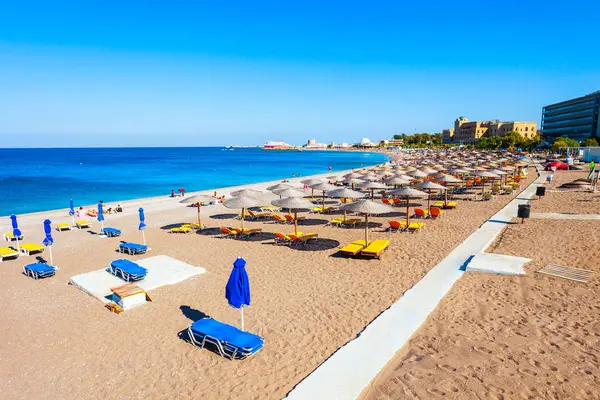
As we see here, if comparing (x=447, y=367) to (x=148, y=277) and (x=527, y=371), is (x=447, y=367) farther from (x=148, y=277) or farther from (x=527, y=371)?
(x=148, y=277)

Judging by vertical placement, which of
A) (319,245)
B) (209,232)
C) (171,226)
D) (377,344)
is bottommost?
(171,226)

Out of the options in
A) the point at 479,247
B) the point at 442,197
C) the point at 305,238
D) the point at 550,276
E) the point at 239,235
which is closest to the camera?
the point at 550,276

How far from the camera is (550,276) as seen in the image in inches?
380

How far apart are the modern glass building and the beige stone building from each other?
6661 mm

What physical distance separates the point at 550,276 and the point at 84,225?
20297 millimetres

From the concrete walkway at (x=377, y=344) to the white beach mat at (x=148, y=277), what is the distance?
594 cm

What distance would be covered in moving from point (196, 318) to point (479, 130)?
14976 centimetres

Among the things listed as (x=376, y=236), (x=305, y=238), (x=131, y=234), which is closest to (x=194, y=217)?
(x=131, y=234)

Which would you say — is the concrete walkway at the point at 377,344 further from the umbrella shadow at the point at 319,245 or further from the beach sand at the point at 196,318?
the umbrella shadow at the point at 319,245

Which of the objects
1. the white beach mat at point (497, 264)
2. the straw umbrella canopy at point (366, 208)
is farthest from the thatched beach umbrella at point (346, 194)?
the white beach mat at point (497, 264)

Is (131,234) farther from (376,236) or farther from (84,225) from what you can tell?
(376,236)

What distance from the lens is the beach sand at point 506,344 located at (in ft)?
17.7

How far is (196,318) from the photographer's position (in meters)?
8.20

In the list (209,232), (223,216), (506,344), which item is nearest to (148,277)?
(209,232)
